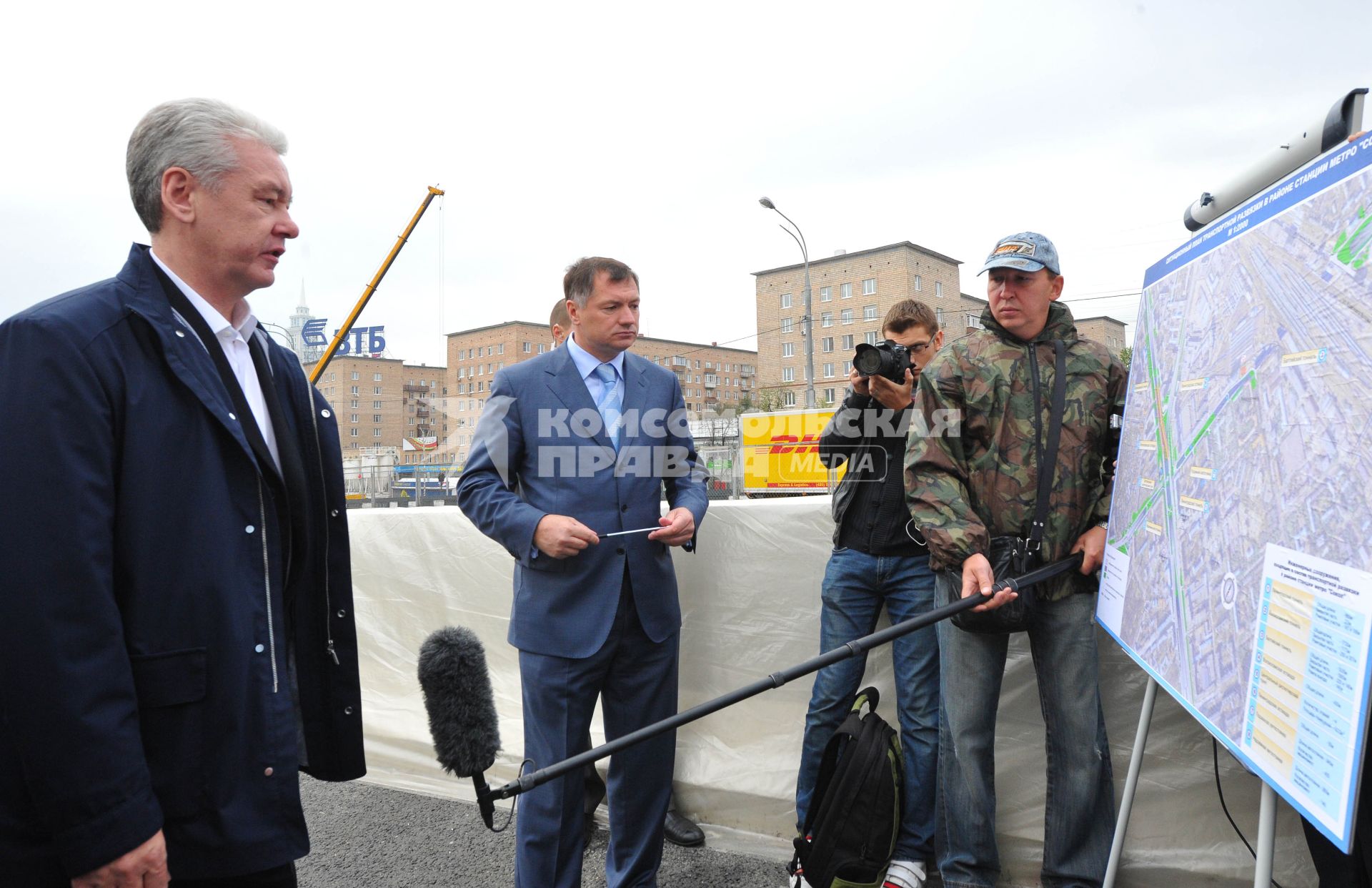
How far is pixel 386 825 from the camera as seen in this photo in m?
3.10

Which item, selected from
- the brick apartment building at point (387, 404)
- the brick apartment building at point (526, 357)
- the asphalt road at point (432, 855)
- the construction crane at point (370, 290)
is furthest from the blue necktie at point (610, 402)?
the brick apartment building at point (387, 404)

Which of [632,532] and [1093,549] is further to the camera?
[632,532]

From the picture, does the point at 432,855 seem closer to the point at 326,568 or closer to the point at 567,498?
the point at 567,498

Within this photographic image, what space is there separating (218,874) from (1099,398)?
216cm

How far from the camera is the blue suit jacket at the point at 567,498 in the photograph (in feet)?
7.45

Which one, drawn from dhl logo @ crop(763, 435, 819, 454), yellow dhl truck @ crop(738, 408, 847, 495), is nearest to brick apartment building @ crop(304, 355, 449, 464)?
yellow dhl truck @ crop(738, 408, 847, 495)

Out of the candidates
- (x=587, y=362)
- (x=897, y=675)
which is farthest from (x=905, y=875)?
(x=587, y=362)

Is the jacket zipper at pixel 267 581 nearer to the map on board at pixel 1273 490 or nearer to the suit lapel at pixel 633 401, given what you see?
the suit lapel at pixel 633 401

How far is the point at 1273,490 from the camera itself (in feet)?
4.14

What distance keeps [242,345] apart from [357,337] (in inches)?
2918

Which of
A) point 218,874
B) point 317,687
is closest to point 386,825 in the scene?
point 317,687

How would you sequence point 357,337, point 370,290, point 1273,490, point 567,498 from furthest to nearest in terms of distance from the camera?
point 357,337, point 370,290, point 567,498, point 1273,490

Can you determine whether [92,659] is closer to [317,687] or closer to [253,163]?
[317,687]

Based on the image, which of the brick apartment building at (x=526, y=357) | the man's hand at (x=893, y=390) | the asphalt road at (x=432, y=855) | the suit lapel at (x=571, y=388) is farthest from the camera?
the brick apartment building at (x=526, y=357)
